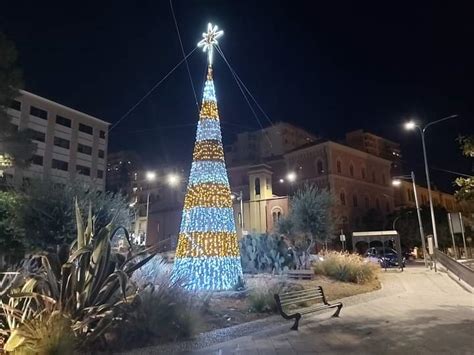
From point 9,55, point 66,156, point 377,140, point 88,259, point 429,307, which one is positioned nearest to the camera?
point 88,259

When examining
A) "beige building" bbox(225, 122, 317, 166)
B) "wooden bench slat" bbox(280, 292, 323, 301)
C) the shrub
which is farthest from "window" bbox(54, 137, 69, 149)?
"wooden bench slat" bbox(280, 292, 323, 301)

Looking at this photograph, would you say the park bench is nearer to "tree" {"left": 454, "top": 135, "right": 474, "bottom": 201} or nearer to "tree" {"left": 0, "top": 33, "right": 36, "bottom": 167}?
"tree" {"left": 454, "top": 135, "right": 474, "bottom": 201}

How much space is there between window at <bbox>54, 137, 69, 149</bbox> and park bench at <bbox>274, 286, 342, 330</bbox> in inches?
1856

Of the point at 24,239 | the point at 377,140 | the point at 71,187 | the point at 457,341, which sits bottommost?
the point at 457,341

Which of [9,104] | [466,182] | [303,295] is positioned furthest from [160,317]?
[9,104]

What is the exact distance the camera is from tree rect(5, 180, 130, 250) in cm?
1533

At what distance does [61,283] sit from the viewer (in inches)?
232

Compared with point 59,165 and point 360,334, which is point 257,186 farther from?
point 360,334

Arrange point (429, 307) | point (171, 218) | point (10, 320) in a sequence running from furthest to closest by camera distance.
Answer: point (171, 218)
point (429, 307)
point (10, 320)

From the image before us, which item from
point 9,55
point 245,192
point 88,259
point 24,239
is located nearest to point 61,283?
point 88,259

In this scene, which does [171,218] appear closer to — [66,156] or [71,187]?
[66,156]

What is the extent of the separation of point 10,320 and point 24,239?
11.9 metres

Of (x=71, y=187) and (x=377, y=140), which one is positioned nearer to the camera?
(x=71, y=187)

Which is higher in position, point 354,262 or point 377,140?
point 377,140
